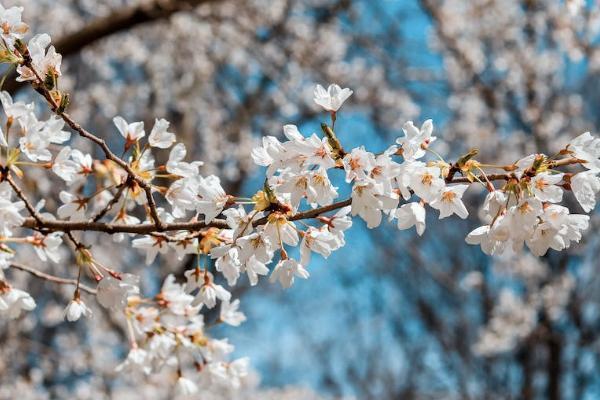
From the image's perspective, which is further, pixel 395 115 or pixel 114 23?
pixel 395 115

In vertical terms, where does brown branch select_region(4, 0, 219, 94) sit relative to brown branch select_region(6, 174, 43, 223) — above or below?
above

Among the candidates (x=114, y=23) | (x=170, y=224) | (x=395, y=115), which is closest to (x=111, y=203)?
(x=170, y=224)

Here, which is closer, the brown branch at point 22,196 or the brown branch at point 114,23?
the brown branch at point 22,196

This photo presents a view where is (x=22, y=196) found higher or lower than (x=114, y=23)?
lower

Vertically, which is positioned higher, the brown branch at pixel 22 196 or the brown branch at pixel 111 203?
the brown branch at pixel 111 203

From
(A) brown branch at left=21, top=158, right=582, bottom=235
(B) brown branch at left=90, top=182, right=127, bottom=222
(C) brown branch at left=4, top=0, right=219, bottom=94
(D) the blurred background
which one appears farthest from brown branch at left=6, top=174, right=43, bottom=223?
(D) the blurred background

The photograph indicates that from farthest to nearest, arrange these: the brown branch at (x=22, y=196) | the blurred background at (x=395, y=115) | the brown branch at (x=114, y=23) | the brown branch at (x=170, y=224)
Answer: the blurred background at (x=395, y=115)
the brown branch at (x=114, y=23)
the brown branch at (x=22, y=196)
the brown branch at (x=170, y=224)

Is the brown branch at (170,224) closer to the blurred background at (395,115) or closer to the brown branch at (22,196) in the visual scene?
the brown branch at (22,196)

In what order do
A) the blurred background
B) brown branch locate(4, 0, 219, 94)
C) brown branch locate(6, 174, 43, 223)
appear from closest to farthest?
brown branch locate(6, 174, 43, 223) < brown branch locate(4, 0, 219, 94) < the blurred background

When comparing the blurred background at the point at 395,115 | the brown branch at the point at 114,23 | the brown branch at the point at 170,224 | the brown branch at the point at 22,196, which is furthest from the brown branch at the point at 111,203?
the blurred background at the point at 395,115

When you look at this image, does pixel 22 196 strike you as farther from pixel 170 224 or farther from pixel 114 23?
pixel 114 23

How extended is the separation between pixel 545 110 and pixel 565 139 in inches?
30.3

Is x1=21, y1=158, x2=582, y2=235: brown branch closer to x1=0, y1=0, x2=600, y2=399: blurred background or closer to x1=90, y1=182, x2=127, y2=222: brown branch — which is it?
x1=90, y1=182, x2=127, y2=222: brown branch

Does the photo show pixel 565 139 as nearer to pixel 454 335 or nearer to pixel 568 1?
pixel 454 335
